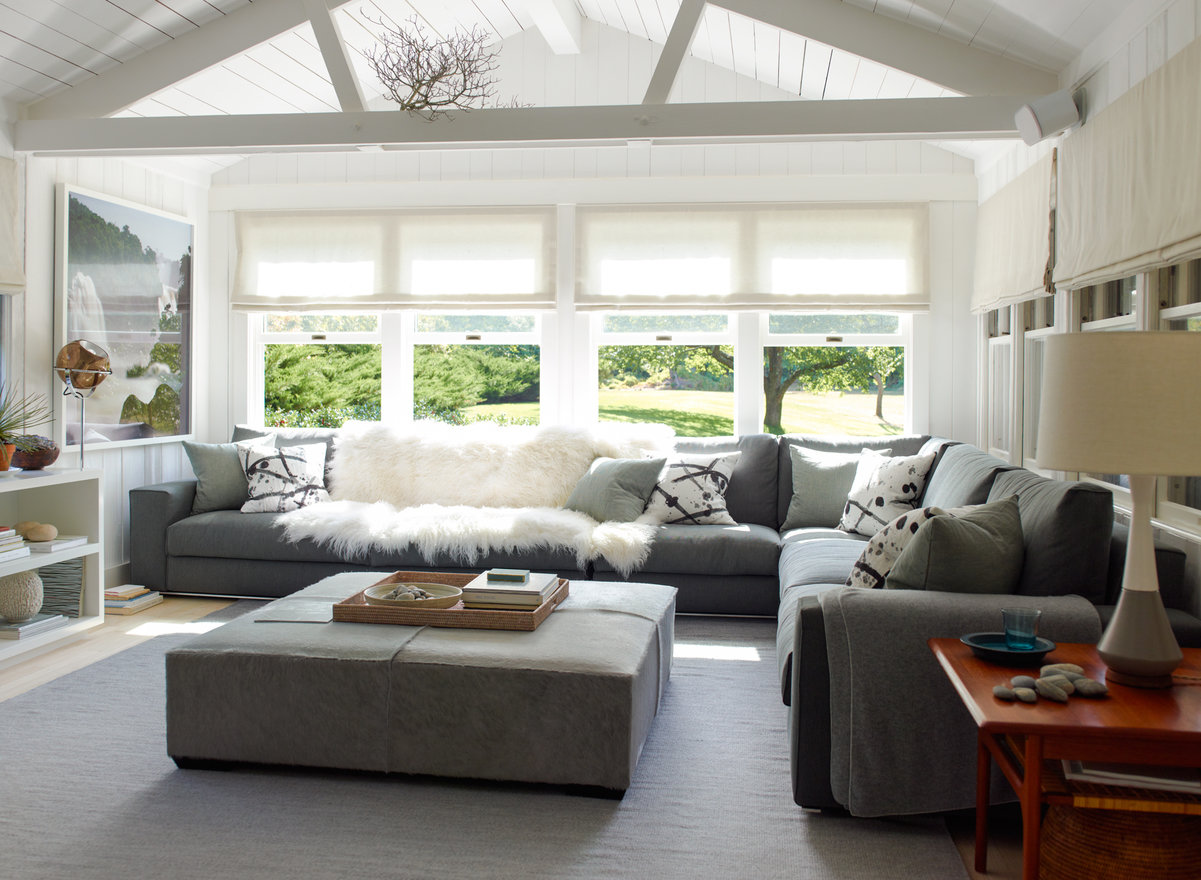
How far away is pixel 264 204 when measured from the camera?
5.91 metres

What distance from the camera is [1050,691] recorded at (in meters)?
1.83

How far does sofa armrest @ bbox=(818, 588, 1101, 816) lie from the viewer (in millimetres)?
2260

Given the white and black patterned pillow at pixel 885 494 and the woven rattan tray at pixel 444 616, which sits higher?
the white and black patterned pillow at pixel 885 494

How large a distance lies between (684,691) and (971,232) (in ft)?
11.3

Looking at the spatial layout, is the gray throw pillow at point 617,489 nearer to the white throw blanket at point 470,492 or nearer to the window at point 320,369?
the white throw blanket at point 470,492

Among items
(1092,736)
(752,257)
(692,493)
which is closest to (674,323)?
(752,257)

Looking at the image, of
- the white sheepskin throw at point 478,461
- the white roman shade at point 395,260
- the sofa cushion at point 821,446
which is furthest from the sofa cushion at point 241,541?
the sofa cushion at point 821,446

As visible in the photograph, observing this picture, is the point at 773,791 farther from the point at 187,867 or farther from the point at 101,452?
the point at 101,452

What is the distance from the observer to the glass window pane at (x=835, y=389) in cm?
555

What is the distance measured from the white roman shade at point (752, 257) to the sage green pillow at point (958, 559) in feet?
10.2

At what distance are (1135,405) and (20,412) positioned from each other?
4688mm

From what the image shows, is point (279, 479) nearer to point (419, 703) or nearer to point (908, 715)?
point (419, 703)

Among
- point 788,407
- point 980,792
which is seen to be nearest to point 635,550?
point 788,407

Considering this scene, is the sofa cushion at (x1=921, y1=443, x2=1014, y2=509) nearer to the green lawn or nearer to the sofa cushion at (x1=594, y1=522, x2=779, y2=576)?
the sofa cushion at (x1=594, y1=522, x2=779, y2=576)
